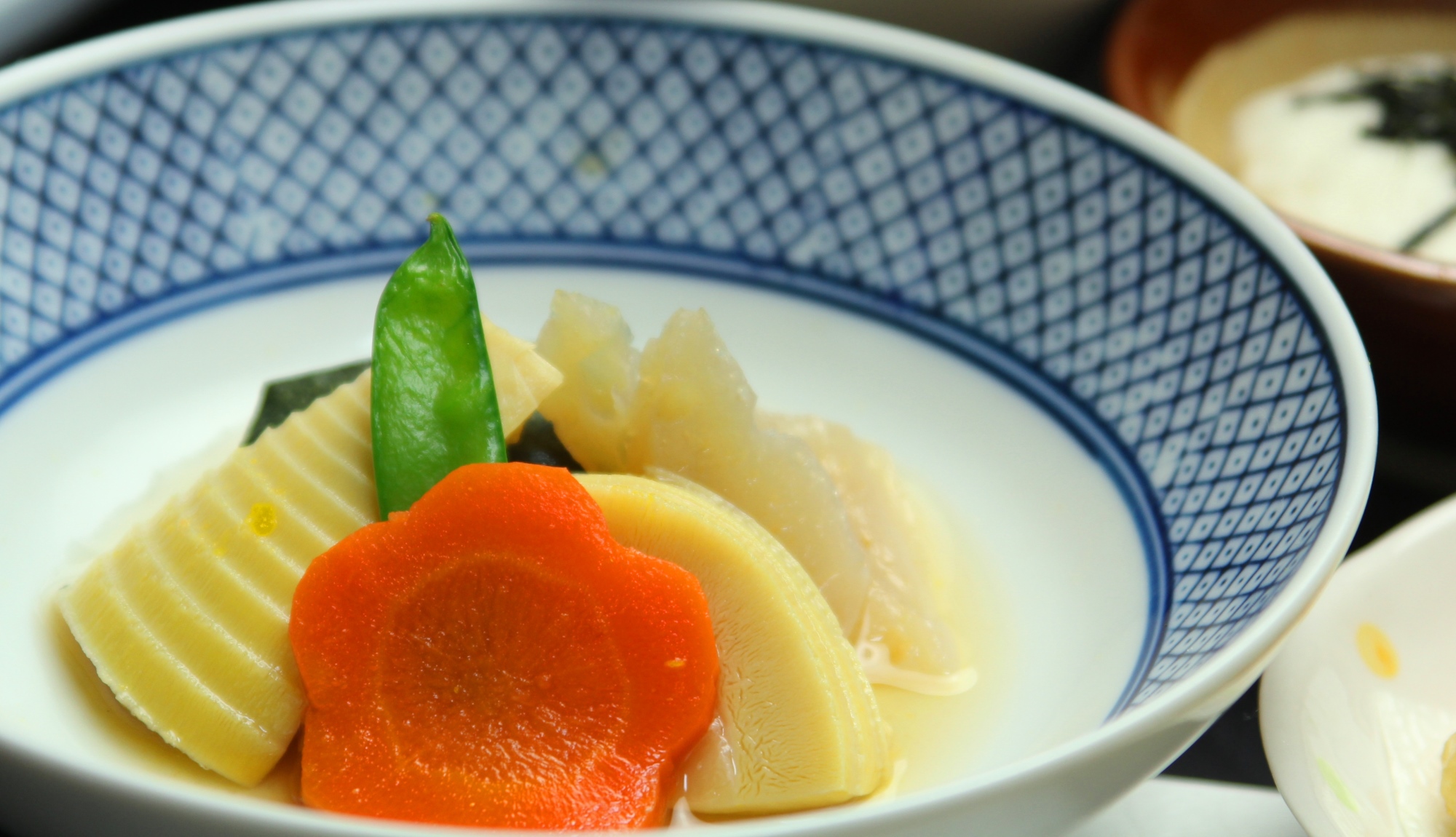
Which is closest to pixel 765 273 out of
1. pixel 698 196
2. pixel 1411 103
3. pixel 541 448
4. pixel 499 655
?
pixel 698 196

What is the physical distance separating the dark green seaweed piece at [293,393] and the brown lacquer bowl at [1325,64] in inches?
47.9

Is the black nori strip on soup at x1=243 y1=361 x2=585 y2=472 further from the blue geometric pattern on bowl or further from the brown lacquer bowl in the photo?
the brown lacquer bowl

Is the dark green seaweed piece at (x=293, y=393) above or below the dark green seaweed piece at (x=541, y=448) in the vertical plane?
above

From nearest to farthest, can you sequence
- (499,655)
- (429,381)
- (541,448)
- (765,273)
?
1. (499,655)
2. (429,381)
3. (541,448)
4. (765,273)

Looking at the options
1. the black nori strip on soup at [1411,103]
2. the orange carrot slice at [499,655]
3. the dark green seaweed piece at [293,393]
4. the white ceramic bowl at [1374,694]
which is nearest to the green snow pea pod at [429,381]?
the orange carrot slice at [499,655]

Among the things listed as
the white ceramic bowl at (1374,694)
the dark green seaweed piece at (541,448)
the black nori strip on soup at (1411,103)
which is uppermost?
the dark green seaweed piece at (541,448)

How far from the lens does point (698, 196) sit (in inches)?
68.5

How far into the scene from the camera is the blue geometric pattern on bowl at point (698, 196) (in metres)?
1.41

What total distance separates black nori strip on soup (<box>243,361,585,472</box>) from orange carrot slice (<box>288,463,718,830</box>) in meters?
0.28

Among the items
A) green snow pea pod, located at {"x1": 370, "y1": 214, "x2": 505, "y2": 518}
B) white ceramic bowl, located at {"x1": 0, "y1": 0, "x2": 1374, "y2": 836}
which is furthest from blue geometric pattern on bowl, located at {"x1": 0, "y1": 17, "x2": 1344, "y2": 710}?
green snow pea pod, located at {"x1": 370, "y1": 214, "x2": 505, "y2": 518}

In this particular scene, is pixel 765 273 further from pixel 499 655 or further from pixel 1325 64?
pixel 1325 64

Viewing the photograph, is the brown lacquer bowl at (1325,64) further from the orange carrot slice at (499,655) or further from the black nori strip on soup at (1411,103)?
the orange carrot slice at (499,655)

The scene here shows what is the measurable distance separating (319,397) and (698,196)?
0.62 m

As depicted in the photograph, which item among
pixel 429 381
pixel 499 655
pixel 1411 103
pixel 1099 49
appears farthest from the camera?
pixel 1099 49
